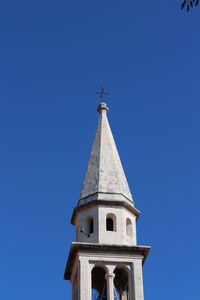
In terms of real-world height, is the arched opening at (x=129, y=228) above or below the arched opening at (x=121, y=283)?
above

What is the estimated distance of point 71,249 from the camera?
26312 millimetres

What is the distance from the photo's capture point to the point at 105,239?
2673 cm

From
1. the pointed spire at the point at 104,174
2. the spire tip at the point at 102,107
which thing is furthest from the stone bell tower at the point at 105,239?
the spire tip at the point at 102,107

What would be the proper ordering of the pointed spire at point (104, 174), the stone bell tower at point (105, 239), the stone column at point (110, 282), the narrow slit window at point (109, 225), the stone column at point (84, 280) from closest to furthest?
the stone column at point (84, 280) < the stone column at point (110, 282) < the stone bell tower at point (105, 239) < the narrow slit window at point (109, 225) < the pointed spire at point (104, 174)

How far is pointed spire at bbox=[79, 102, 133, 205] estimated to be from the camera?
2852 centimetres

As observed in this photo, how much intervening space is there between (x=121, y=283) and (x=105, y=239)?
2522mm

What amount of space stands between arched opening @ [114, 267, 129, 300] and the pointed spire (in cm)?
354

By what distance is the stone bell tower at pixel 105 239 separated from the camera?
25.8m

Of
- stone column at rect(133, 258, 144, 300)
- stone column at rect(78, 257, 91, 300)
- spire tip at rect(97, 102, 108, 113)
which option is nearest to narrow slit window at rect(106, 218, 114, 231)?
stone column at rect(133, 258, 144, 300)

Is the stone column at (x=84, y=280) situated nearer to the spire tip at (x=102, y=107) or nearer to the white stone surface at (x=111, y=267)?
the white stone surface at (x=111, y=267)

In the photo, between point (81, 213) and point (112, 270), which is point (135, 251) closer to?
point (112, 270)

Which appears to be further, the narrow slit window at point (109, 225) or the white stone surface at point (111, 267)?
the narrow slit window at point (109, 225)

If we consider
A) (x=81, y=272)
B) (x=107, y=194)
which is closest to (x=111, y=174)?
(x=107, y=194)

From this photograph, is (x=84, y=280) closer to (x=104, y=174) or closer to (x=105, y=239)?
(x=105, y=239)
